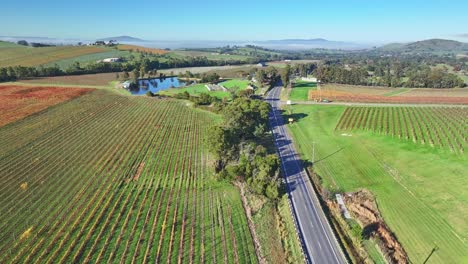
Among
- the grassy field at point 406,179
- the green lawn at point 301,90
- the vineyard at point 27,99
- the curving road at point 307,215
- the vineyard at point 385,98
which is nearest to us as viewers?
the curving road at point 307,215

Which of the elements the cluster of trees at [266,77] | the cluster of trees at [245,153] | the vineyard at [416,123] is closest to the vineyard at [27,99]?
the cluster of trees at [245,153]

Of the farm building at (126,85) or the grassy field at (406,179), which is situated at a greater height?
the farm building at (126,85)

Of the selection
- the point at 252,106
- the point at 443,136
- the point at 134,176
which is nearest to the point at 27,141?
the point at 134,176

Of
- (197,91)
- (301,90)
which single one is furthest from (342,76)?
(197,91)

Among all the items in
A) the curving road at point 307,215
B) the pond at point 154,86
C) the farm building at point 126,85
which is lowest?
the curving road at point 307,215

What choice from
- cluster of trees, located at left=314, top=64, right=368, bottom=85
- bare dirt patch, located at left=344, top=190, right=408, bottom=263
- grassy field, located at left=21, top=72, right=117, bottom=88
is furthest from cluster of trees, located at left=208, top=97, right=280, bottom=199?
cluster of trees, located at left=314, top=64, right=368, bottom=85

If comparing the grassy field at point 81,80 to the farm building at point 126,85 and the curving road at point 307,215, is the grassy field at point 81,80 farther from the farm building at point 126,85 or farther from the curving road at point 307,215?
the curving road at point 307,215
